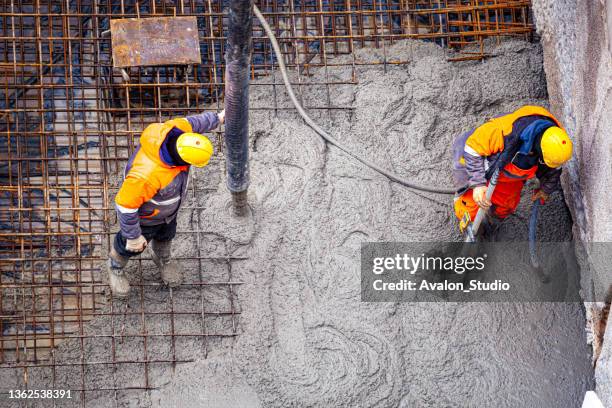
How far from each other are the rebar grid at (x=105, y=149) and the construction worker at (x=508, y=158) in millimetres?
1399

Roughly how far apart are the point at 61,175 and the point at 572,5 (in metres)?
4.22

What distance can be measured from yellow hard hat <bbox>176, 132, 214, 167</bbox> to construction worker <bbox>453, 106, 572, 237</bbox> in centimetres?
187

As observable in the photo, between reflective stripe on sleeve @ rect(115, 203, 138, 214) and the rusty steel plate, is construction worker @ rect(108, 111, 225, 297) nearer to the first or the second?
reflective stripe on sleeve @ rect(115, 203, 138, 214)

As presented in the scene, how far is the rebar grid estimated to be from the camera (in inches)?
292

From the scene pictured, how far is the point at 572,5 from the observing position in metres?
7.44

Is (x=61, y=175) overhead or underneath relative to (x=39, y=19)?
underneath

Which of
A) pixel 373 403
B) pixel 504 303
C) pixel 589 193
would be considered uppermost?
pixel 589 193

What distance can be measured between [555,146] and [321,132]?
1.98 m

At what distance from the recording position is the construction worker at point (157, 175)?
21.1ft

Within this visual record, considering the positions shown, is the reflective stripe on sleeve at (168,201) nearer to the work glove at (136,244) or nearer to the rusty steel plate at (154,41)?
the work glove at (136,244)

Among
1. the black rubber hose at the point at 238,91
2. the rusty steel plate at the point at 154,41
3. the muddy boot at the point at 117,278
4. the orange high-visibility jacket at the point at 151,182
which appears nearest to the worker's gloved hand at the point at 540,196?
the black rubber hose at the point at 238,91

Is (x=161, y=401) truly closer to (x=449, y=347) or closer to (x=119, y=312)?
(x=119, y=312)

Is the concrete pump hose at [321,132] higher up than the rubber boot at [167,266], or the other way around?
the concrete pump hose at [321,132]

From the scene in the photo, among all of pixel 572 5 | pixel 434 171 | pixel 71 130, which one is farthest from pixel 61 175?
pixel 572 5
